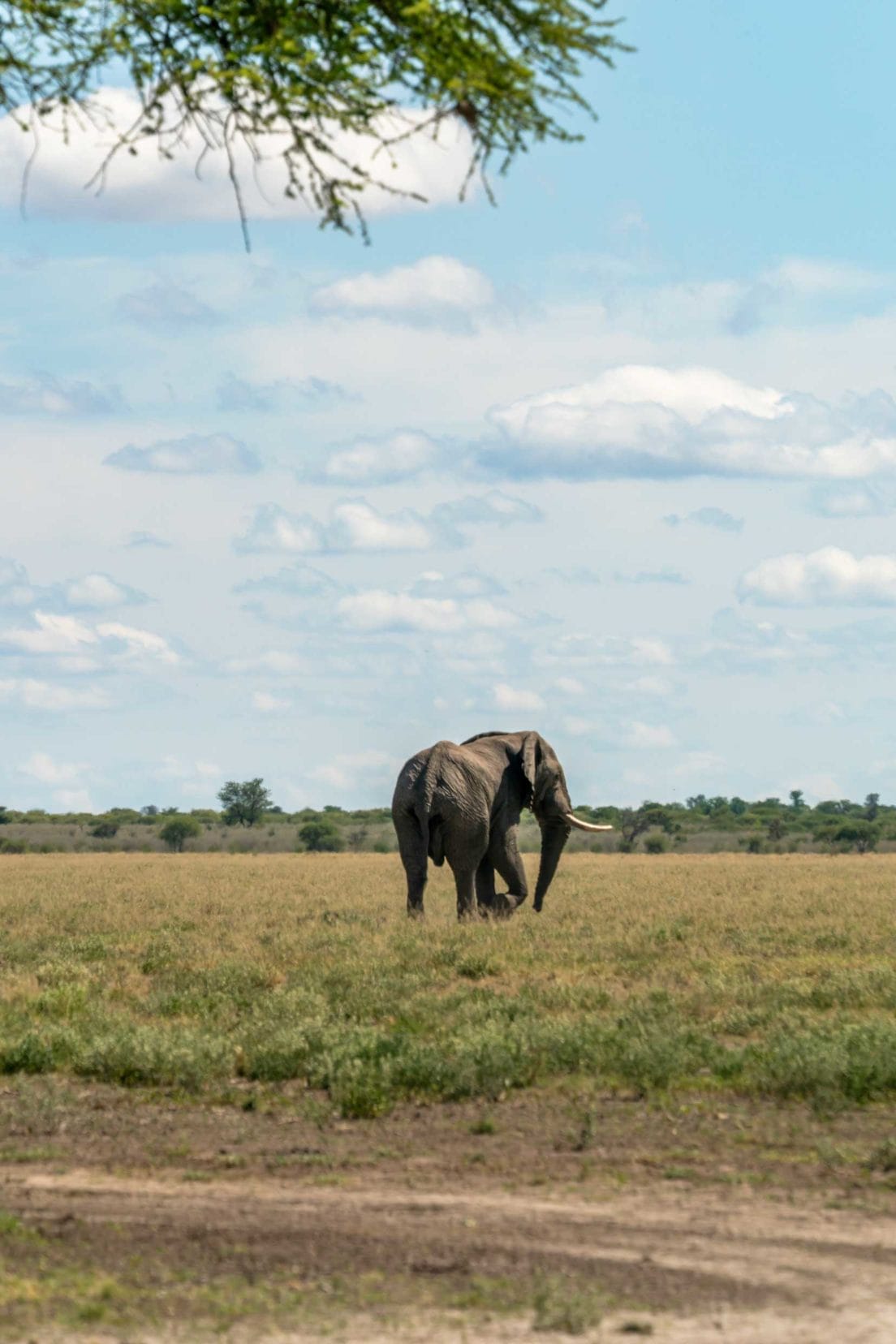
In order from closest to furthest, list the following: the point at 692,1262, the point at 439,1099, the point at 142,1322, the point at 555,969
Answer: the point at 142,1322
the point at 692,1262
the point at 439,1099
the point at 555,969

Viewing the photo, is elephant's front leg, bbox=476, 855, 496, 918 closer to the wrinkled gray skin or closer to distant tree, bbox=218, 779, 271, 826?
the wrinkled gray skin

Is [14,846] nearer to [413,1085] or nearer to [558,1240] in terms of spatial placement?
[413,1085]

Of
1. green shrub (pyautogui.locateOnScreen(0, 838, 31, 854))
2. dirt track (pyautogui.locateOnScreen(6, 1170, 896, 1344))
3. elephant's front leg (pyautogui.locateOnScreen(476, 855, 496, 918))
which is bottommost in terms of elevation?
dirt track (pyautogui.locateOnScreen(6, 1170, 896, 1344))

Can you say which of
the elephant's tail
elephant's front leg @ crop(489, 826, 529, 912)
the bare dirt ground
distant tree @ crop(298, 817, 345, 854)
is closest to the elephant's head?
elephant's front leg @ crop(489, 826, 529, 912)

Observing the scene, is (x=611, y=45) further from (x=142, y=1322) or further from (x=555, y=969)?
(x=555, y=969)

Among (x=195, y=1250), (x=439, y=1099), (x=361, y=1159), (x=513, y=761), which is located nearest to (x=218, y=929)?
(x=513, y=761)

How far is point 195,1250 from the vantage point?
7.56 meters

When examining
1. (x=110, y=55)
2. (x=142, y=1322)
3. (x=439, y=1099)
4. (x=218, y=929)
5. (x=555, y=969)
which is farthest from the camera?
(x=218, y=929)

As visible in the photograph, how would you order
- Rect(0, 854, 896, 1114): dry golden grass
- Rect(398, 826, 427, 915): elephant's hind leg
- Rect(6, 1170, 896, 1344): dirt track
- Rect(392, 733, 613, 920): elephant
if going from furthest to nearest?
Rect(398, 826, 427, 915): elephant's hind leg < Rect(392, 733, 613, 920): elephant < Rect(0, 854, 896, 1114): dry golden grass < Rect(6, 1170, 896, 1344): dirt track

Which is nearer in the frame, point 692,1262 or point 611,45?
point 692,1262

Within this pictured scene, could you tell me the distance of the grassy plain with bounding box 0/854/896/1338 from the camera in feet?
23.6

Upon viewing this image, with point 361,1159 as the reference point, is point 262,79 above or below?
above

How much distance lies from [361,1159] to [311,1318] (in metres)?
2.80

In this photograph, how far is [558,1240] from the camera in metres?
7.66
